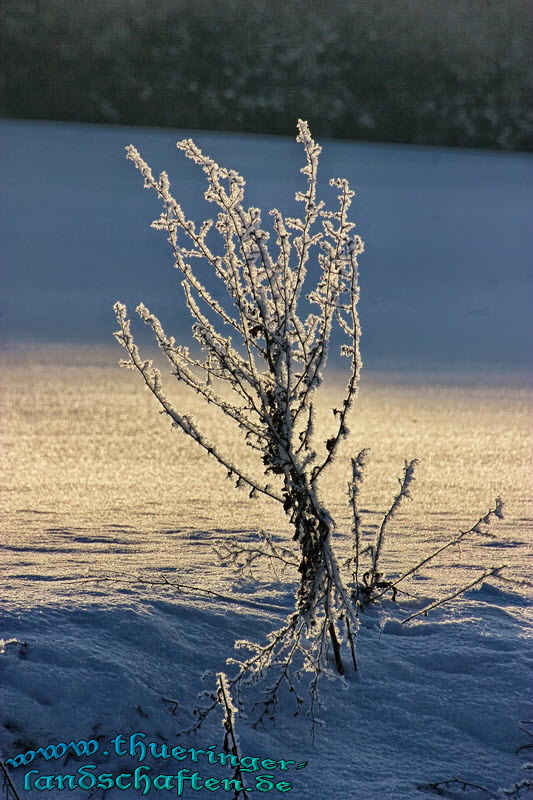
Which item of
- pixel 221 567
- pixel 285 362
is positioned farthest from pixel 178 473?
pixel 285 362

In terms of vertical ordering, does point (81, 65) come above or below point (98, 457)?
above

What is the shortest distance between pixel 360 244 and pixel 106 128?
1303 cm

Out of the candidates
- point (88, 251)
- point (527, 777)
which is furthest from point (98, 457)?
point (88, 251)

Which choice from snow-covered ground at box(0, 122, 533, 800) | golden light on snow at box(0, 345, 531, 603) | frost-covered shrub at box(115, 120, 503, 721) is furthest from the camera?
golden light on snow at box(0, 345, 531, 603)

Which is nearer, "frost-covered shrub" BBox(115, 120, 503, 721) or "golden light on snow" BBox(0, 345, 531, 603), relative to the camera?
"frost-covered shrub" BBox(115, 120, 503, 721)

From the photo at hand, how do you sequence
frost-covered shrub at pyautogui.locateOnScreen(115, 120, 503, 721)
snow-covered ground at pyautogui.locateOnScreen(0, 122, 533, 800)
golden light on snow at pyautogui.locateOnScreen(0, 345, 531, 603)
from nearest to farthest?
1. snow-covered ground at pyautogui.locateOnScreen(0, 122, 533, 800)
2. frost-covered shrub at pyautogui.locateOnScreen(115, 120, 503, 721)
3. golden light on snow at pyautogui.locateOnScreen(0, 345, 531, 603)

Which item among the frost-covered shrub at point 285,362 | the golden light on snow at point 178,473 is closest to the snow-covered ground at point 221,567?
the golden light on snow at point 178,473

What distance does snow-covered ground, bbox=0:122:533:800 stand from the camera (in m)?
1.55

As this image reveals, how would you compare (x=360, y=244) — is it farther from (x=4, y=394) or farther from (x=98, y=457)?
(x=4, y=394)

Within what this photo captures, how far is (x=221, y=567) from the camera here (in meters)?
2.31

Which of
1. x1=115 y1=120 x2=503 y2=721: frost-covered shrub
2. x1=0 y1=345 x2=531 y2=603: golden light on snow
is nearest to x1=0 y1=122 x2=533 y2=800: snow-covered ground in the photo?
x1=0 y1=345 x2=531 y2=603: golden light on snow

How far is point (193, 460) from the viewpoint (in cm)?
364

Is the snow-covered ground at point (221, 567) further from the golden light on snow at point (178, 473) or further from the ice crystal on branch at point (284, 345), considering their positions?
the ice crystal on branch at point (284, 345)

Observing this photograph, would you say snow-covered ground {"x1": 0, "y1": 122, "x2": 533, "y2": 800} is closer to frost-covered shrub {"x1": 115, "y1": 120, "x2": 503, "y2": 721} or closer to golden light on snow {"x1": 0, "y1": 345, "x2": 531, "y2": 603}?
golden light on snow {"x1": 0, "y1": 345, "x2": 531, "y2": 603}
